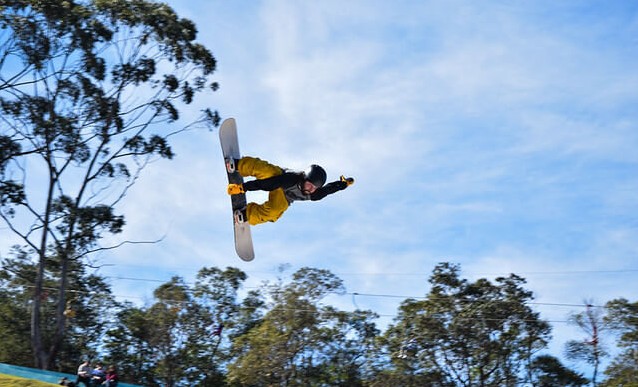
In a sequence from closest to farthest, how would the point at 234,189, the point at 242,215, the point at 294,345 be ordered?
the point at 234,189
the point at 242,215
the point at 294,345

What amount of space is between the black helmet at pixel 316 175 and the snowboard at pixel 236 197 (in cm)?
83

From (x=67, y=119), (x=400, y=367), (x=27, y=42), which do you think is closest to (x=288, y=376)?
(x=400, y=367)

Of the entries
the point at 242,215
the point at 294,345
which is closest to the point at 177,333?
the point at 294,345

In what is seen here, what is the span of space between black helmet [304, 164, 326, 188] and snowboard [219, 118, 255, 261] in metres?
0.83

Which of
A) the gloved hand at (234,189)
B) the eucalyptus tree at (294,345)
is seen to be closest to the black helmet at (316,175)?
the gloved hand at (234,189)

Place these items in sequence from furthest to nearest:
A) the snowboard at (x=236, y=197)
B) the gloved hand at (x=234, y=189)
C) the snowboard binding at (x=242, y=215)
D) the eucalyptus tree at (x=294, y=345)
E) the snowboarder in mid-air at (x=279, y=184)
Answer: the eucalyptus tree at (x=294, y=345) < the snowboard binding at (x=242, y=215) < the snowboard at (x=236, y=197) < the snowboarder in mid-air at (x=279, y=184) < the gloved hand at (x=234, y=189)

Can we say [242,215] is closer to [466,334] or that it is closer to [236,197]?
[236,197]

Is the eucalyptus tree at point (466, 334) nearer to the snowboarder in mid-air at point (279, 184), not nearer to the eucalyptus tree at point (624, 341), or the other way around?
the eucalyptus tree at point (624, 341)

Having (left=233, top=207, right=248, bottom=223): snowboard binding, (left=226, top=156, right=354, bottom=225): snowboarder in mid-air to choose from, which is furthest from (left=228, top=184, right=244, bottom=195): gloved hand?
(left=233, top=207, right=248, bottom=223): snowboard binding

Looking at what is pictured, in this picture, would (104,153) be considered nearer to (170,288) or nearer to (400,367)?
(170,288)

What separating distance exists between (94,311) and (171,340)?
3.44 m

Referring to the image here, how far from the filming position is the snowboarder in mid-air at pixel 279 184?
9.28m

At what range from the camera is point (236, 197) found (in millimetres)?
9797

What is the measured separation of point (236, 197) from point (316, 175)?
1.13 m
